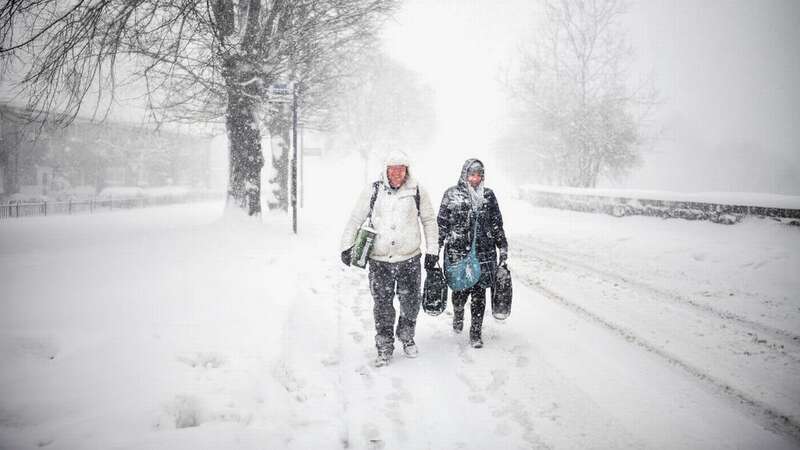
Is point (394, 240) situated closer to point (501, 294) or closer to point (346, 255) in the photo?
point (346, 255)

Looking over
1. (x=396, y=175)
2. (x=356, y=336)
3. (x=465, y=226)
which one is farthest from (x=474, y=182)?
(x=356, y=336)

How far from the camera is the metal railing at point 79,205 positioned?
16.2m

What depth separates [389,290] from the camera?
13.0ft

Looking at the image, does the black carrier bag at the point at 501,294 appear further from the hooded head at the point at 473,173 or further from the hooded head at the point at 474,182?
the hooded head at the point at 473,173

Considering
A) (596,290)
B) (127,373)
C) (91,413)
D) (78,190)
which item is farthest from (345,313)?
(78,190)

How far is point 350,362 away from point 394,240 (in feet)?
4.28

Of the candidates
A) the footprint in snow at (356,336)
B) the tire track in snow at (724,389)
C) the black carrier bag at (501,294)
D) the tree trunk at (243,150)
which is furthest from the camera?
the tree trunk at (243,150)

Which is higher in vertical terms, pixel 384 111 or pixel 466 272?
pixel 384 111

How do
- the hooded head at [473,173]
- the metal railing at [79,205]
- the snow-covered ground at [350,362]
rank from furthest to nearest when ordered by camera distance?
the metal railing at [79,205] < the hooded head at [473,173] < the snow-covered ground at [350,362]

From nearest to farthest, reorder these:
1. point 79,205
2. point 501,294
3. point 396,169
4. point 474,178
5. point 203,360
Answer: point 203,360, point 396,169, point 474,178, point 501,294, point 79,205

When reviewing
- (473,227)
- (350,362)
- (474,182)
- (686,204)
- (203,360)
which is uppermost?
(474,182)

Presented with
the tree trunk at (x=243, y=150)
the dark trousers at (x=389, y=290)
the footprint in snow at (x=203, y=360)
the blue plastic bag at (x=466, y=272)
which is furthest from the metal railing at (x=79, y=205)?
the blue plastic bag at (x=466, y=272)

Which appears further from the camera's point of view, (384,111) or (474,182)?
(384,111)

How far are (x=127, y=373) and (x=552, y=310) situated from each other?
495cm
